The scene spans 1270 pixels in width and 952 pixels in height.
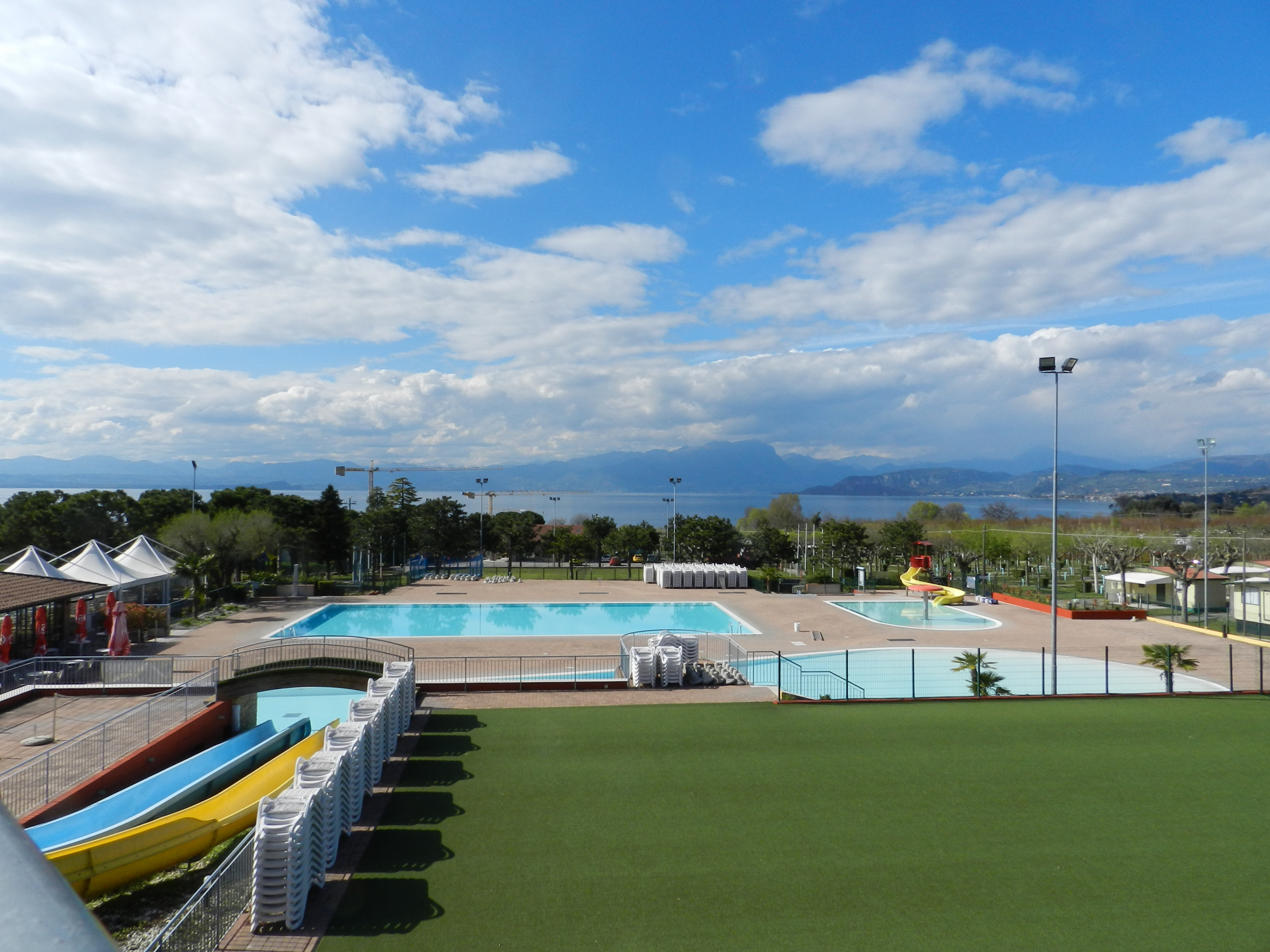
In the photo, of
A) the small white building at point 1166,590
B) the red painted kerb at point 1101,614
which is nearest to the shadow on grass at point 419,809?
the red painted kerb at point 1101,614

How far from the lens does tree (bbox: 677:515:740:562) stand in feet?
153

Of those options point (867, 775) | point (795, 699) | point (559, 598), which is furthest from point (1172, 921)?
point (559, 598)

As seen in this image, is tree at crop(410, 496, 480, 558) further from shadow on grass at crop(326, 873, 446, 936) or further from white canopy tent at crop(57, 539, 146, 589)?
shadow on grass at crop(326, 873, 446, 936)

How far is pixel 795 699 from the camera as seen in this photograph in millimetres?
16391

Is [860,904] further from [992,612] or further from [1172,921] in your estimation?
[992,612]

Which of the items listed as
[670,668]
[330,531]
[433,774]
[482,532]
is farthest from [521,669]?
[330,531]

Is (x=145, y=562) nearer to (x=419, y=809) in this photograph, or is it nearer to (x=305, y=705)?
Result: (x=305, y=705)

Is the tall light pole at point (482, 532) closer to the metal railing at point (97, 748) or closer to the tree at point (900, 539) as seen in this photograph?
the tree at point (900, 539)

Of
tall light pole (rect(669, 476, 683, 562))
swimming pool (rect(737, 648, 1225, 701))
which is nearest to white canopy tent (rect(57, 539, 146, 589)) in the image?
swimming pool (rect(737, 648, 1225, 701))

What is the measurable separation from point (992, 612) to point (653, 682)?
807 inches

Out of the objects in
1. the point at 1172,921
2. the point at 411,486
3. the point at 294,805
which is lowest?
the point at 1172,921

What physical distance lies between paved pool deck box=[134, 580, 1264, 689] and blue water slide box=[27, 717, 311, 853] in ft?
21.6

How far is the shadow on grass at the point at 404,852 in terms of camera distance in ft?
30.1

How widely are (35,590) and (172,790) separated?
1114 centimetres
